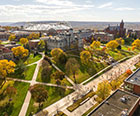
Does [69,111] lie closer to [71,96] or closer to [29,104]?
[71,96]

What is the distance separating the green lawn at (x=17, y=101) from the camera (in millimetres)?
38188

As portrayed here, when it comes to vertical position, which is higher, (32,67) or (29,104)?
(32,67)

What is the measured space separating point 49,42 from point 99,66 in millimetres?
47092

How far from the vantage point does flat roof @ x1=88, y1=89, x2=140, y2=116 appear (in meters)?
26.1

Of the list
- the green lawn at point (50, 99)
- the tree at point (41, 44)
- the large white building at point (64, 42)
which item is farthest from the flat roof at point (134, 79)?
the tree at point (41, 44)

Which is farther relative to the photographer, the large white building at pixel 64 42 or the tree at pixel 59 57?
the large white building at pixel 64 42

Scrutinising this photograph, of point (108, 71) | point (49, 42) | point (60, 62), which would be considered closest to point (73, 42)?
point (49, 42)

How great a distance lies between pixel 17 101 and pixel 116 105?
108 feet

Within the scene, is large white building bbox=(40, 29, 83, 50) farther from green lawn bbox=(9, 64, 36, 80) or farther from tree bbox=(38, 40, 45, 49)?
green lawn bbox=(9, 64, 36, 80)

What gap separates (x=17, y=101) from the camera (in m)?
42.4

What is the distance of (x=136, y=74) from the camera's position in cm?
4344

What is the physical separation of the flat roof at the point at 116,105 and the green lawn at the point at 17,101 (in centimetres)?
2600

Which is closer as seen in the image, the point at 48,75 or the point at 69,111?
the point at 69,111

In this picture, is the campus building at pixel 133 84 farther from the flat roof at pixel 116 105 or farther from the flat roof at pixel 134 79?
the flat roof at pixel 116 105
